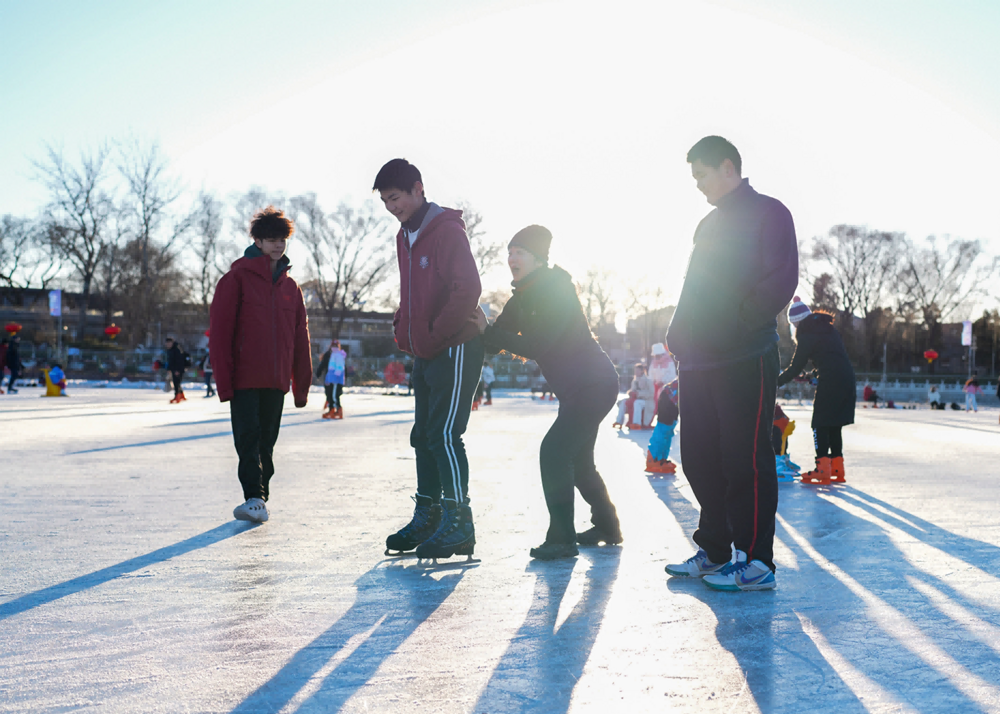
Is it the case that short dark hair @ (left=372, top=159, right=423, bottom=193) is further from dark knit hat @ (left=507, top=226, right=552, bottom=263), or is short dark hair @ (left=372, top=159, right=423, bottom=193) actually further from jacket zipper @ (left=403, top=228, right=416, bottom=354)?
dark knit hat @ (left=507, top=226, right=552, bottom=263)

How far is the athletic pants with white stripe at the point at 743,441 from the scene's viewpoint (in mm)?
3432

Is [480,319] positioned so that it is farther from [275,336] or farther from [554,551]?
[275,336]

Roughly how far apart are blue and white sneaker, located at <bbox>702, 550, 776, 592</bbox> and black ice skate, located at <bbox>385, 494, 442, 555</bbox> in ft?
4.30

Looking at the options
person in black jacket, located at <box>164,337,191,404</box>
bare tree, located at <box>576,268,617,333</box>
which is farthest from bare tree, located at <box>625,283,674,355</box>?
person in black jacket, located at <box>164,337,191,404</box>

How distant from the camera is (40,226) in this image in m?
51.8

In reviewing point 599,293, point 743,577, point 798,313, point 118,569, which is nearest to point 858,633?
point 743,577

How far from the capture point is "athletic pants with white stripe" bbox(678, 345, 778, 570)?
11.3ft

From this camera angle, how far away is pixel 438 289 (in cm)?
398

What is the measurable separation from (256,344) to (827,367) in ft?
14.8

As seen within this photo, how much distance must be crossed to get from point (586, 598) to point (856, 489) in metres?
4.42

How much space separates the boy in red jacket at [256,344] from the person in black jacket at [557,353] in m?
1.56

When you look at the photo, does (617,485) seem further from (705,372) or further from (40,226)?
(40,226)

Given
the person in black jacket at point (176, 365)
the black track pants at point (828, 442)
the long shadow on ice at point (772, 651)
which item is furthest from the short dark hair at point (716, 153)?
the person in black jacket at point (176, 365)

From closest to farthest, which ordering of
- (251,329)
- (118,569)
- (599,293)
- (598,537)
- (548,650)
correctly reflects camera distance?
(548,650)
(118,569)
(598,537)
(251,329)
(599,293)
